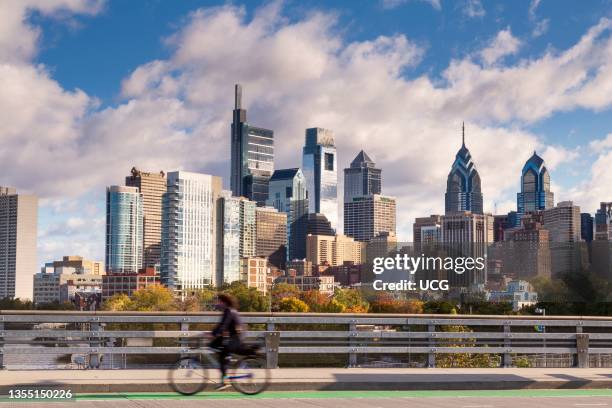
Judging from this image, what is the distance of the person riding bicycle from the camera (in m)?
18.4

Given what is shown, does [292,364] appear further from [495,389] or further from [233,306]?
[233,306]

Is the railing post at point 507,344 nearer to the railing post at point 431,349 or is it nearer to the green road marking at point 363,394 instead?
the railing post at point 431,349

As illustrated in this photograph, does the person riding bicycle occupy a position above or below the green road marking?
above

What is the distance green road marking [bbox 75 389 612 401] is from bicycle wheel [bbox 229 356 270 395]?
0.17 meters

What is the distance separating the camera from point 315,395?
63.6 ft

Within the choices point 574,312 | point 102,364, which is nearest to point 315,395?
point 102,364

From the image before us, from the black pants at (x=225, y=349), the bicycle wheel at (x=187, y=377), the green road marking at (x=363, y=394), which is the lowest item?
the green road marking at (x=363, y=394)

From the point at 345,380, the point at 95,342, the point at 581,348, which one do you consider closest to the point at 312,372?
the point at 345,380

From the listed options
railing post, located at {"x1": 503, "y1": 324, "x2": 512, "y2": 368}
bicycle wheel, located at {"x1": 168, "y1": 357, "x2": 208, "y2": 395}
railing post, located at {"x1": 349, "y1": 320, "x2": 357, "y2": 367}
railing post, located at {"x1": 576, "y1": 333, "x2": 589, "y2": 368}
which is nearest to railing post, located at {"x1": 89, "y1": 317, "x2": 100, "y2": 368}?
bicycle wheel, located at {"x1": 168, "y1": 357, "x2": 208, "y2": 395}

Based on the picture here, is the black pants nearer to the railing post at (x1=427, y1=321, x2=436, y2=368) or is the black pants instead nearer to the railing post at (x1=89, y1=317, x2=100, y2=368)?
the railing post at (x1=89, y1=317, x2=100, y2=368)

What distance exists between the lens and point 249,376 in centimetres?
1869

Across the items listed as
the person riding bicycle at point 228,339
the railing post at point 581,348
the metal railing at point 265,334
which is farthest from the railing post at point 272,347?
the railing post at point 581,348

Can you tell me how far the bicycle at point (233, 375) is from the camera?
1858 cm

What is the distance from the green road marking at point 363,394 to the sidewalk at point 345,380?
24 centimetres
